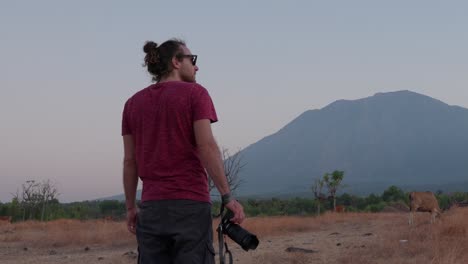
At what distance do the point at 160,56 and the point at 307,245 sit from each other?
352 inches

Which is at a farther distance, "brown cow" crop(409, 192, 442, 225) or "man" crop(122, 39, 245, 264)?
"brown cow" crop(409, 192, 442, 225)

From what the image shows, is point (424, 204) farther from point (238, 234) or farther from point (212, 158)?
point (212, 158)

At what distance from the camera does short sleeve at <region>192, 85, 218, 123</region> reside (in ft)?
10.4

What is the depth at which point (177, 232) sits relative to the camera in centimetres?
317

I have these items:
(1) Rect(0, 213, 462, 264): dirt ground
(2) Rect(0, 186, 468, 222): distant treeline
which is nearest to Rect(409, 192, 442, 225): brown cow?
(1) Rect(0, 213, 462, 264): dirt ground

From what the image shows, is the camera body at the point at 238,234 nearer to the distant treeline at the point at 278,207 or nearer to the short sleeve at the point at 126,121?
the short sleeve at the point at 126,121

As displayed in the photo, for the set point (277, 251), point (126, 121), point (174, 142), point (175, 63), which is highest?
point (175, 63)

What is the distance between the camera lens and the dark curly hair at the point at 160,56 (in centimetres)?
339

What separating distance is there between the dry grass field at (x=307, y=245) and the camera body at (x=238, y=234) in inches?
181

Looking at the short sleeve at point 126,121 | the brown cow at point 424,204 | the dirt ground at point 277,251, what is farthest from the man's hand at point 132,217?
the brown cow at point 424,204

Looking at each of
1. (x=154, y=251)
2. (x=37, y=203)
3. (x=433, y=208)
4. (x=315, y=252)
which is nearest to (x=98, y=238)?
(x=315, y=252)

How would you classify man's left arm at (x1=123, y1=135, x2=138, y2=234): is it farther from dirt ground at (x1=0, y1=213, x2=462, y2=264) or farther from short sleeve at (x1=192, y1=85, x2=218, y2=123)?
dirt ground at (x1=0, y1=213, x2=462, y2=264)

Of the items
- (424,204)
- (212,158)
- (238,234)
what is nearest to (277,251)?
(424,204)

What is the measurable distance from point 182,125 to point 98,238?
12.4 meters
